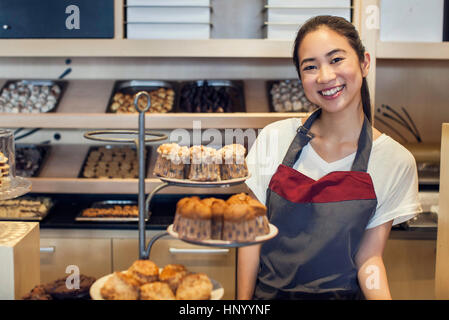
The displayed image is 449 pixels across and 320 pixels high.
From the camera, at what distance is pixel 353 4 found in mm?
2658

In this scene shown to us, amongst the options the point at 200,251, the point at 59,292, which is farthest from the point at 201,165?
the point at 200,251

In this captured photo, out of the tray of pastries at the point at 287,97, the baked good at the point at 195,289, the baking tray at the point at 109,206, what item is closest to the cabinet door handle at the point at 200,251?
the baking tray at the point at 109,206

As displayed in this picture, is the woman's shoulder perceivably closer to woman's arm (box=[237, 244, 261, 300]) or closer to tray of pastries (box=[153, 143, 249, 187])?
woman's arm (box=[237, 244, 261, 300])

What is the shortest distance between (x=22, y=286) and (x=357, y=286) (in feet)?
3.38

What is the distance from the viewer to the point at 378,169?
1.63 metres

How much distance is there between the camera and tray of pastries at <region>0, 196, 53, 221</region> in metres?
2.62

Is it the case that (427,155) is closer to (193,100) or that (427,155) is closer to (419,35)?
(419,35)

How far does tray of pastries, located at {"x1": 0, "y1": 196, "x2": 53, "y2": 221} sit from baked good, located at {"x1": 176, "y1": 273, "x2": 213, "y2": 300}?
5.87 ft

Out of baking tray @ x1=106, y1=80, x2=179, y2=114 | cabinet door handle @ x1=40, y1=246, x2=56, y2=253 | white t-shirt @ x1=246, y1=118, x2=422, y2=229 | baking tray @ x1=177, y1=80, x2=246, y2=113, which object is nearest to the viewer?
white t-shirt @ x1=246, y1=118, x2=422, y2=229

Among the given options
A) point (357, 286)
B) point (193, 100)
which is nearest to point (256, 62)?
point (193, 100)

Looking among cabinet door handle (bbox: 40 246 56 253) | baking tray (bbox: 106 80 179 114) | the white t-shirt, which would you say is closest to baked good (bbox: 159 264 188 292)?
the white t-shirt

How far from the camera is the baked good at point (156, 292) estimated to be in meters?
1.03

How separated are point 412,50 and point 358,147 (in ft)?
4.30
